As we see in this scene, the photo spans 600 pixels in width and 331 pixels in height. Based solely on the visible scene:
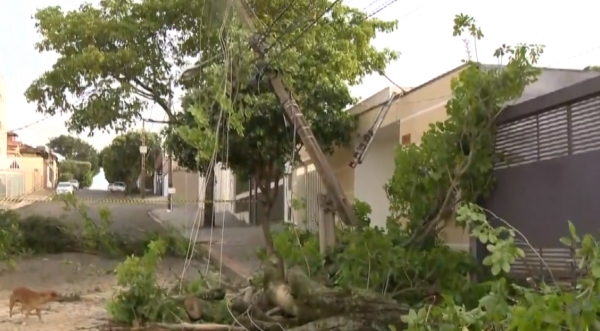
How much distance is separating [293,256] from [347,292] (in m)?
2.01

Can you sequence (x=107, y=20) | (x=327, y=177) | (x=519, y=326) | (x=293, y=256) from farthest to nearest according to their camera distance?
(x=107, y=20)
(x=327, y=177)
(x=293, y=256)
(x=519, y=326)

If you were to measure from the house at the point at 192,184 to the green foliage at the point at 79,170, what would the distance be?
26765 millimetres

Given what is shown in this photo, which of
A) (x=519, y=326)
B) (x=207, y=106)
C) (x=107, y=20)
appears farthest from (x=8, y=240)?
(x=519, y=326)

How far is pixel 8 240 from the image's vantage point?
1567 centimetres

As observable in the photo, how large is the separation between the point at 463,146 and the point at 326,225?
2.46 meters

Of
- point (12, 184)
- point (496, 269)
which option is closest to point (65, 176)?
point (12, 184)

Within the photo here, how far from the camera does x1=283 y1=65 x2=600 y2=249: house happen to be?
9.66m

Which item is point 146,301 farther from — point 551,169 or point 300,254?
point 551,169

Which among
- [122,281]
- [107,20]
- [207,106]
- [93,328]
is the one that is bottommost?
[93,328]

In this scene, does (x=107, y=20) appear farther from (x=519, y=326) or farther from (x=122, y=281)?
(x=519, y=326)

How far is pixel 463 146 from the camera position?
305 inches

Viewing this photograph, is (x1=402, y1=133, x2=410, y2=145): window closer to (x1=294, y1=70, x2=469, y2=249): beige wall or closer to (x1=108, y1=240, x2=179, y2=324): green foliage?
(x1=294, y1=70, x2=469, y2=249): beige wall

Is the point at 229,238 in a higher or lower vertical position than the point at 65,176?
lower

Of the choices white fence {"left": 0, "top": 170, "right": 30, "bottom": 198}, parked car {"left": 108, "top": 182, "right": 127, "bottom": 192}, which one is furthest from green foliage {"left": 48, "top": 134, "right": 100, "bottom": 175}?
white fence {"left": 0, "top": 170, "right": 30, "bottom": 198}
